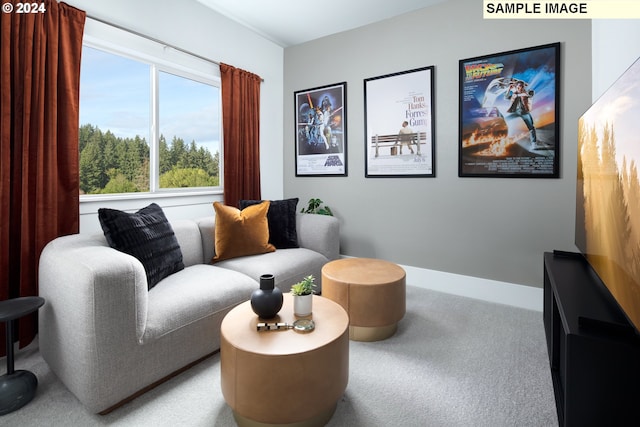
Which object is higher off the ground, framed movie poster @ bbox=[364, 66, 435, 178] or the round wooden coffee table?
framed movie poster @ bbox=[364, 66, 435, 178]

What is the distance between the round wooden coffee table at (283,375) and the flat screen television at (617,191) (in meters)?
1.08

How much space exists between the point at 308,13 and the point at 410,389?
11.3 feet

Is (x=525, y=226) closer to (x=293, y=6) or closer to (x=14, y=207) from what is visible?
(x=293, y=6)

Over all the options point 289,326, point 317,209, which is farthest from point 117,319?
point 317,209

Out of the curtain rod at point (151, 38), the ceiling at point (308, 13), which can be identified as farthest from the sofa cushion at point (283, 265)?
the ceiling at point (308, 13)

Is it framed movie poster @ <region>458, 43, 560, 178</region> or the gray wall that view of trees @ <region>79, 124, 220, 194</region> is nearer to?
the gray wall

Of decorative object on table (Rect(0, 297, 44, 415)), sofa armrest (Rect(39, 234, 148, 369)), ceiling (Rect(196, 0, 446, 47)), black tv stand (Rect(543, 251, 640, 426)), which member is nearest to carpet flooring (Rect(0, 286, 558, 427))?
decorative object on table (Rect(0, 297, 44, 415))

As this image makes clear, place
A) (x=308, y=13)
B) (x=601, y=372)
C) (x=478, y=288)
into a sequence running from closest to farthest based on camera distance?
(x=601, y=372) → (x=478, y=288) → (x=308, y=13)

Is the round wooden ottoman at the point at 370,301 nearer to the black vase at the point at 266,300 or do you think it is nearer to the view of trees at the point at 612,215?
the black vase at the point at 266,300

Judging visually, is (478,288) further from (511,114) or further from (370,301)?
(511,114)

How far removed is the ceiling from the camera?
10.8 feet

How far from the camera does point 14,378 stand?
5.44 feet

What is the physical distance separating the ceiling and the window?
652 millimetres

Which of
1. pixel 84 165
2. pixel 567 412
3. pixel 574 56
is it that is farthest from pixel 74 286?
pixel 574 56
